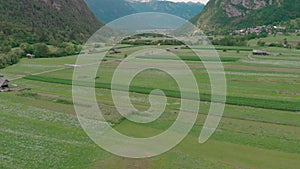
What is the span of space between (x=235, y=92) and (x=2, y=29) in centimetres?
9242

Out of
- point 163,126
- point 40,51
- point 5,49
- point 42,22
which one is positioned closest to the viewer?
point 163,126

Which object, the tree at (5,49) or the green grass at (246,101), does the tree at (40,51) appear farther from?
the green grass at (246,101)

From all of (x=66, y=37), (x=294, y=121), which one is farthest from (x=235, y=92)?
(x=66, y=37)

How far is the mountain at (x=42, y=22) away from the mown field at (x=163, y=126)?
188ft

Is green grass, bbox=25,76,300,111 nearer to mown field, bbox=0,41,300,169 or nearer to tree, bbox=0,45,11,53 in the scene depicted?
mown field, bbox=0,41,300,169

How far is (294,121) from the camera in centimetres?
3744

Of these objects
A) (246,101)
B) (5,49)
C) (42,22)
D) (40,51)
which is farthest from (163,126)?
(42,22)

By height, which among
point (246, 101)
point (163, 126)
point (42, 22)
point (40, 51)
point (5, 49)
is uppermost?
point (42, 22)

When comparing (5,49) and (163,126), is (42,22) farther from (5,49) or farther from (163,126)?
(163,126)

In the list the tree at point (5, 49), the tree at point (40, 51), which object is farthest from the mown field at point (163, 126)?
the tree at point (40, 51)

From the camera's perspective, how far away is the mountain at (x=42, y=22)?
119 meters

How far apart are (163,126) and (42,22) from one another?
122m

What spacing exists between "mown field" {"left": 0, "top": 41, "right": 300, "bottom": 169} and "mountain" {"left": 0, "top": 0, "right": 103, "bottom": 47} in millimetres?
57411

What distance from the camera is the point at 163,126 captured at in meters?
36.6
